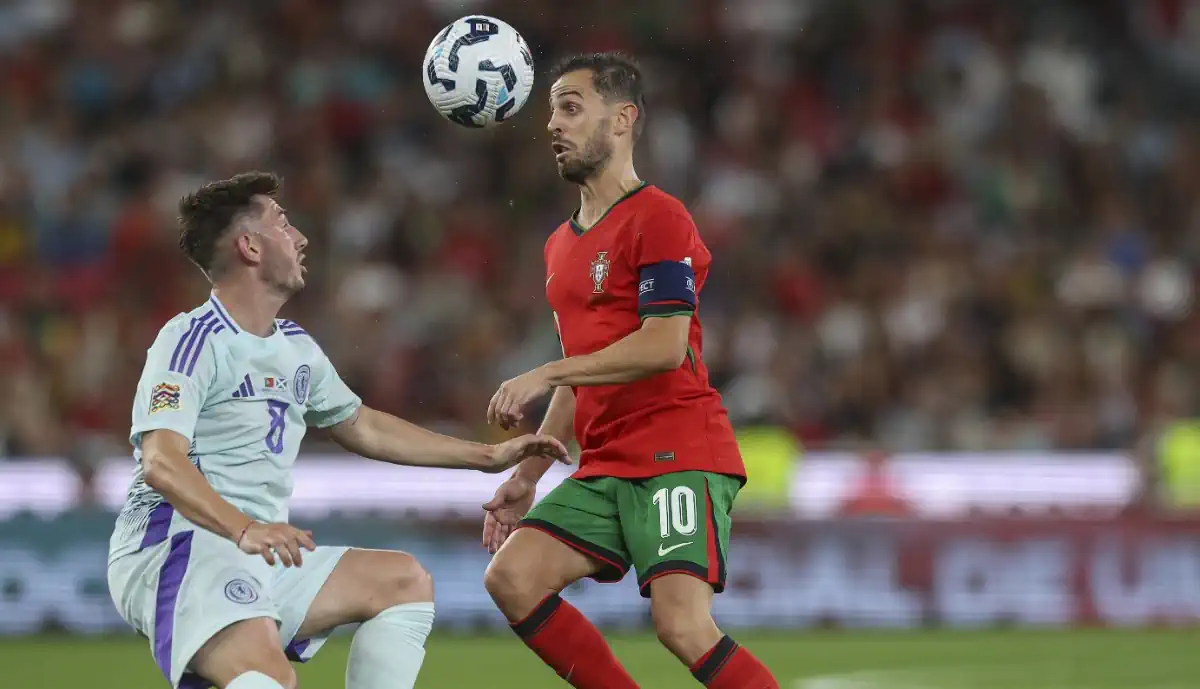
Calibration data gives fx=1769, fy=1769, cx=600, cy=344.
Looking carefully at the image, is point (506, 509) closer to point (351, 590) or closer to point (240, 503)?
point (351, 590)

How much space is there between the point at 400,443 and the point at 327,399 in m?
0.32

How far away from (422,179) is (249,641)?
9597 millimetres

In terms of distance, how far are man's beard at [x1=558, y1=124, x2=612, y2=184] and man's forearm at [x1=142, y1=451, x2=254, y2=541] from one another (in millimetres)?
1593

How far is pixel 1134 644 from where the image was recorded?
968 cm

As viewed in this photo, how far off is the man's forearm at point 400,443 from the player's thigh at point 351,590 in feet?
1.33

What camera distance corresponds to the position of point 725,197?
13.8 m

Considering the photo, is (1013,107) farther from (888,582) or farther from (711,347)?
(888,582)

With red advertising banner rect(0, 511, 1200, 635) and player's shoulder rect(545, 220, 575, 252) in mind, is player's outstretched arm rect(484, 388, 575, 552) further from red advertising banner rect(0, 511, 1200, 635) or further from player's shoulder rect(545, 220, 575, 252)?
red advertising banner rect(0, 511, 1200, 635)

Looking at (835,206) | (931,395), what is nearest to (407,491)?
(931,395)

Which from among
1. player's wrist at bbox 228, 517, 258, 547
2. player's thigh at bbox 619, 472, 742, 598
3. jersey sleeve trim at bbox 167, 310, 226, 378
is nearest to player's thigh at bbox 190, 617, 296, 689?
player's wrist at bbox 228, 517, 258, 547

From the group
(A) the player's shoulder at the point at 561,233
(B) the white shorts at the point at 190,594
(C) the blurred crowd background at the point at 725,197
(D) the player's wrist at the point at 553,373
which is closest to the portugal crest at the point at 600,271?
(A) the player's shoulder at the point at 561,233

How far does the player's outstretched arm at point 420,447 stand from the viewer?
548cm

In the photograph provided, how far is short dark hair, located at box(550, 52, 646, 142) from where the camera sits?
221 inches

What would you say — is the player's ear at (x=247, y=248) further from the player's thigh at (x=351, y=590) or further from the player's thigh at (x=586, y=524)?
the player's thigh at (x=586, y=524)
